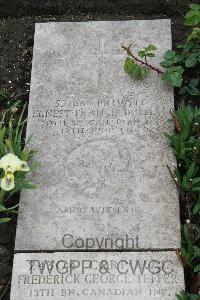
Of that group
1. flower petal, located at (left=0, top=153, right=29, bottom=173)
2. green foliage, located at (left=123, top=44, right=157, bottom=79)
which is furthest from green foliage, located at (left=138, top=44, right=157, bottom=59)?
flower petal, located at (left=0, top=153, right=29, bottom=173)

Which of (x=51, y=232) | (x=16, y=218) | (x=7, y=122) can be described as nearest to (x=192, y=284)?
(x=51, y=232)

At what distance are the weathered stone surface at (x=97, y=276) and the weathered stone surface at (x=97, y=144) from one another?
8 centimetres

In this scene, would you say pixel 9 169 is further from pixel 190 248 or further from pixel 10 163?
pixel 190 248

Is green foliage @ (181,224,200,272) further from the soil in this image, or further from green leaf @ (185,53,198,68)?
green leaf @ (185,53,198,68)

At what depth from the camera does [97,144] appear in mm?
4262

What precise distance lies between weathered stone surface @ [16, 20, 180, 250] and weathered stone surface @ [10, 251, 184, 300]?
8 cm

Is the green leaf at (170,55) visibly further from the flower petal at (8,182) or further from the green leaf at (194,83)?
the flower petal at (8,182)

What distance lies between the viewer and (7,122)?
4.55m

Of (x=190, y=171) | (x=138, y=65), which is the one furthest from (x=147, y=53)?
(x=190, y=171)

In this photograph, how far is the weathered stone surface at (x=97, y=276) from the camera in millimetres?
3637

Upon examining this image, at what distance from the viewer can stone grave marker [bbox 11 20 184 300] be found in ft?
12.2

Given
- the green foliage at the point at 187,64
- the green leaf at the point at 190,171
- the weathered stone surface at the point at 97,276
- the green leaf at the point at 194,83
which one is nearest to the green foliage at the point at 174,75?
the green foliage at the point at 187,64

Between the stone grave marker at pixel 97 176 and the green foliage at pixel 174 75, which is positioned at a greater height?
the green foliage at pixel 174 75

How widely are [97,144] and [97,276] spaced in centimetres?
97
